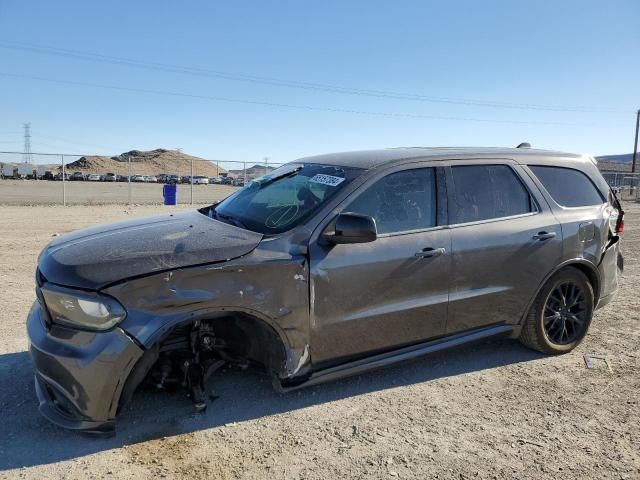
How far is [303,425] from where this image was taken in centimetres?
327

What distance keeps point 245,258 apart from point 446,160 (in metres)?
1.89

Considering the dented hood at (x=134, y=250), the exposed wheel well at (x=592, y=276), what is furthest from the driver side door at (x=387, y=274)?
the exposed wheel well at (x=592, y=276)

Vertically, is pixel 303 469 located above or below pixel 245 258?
below

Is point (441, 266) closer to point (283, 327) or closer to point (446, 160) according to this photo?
point (446, 160)

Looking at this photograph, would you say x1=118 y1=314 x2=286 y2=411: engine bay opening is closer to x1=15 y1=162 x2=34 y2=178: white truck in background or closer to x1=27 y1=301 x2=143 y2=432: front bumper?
x1=27 y1=301 x2=143 y2=432: front bumper

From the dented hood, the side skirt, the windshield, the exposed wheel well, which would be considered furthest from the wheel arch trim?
the dented hood

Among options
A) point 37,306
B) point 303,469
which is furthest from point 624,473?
point 37,306

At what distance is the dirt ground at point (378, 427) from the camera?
2820 mm

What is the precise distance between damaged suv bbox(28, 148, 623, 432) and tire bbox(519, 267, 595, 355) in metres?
0.01

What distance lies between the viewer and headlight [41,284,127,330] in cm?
275

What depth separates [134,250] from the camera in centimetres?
301

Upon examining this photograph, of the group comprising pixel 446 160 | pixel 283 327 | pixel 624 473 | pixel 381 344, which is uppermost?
pixel 446 160

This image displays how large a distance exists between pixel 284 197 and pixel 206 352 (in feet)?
4.24

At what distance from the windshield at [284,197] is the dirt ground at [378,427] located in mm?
1254
